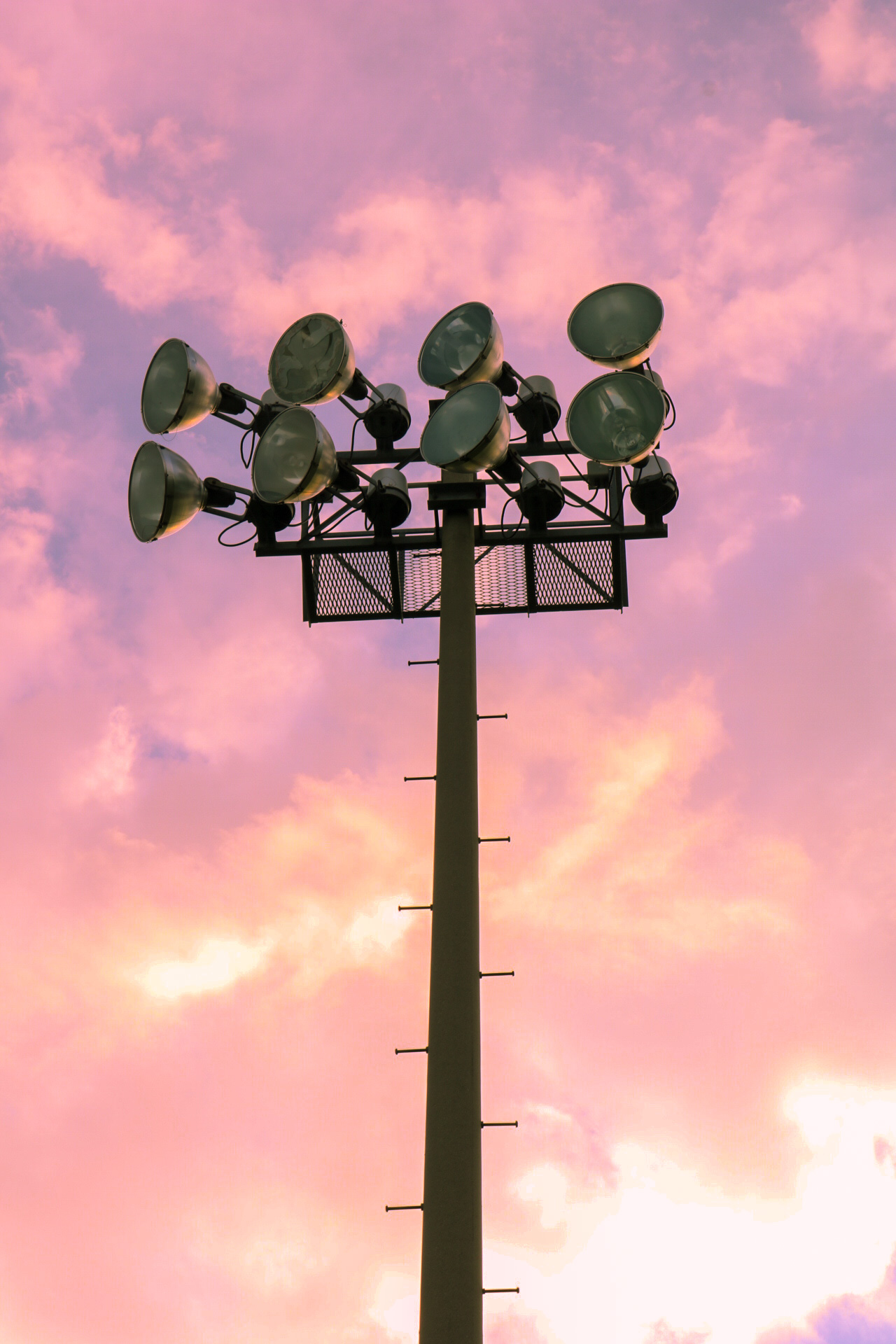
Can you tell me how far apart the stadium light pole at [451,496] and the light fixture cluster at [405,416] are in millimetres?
14

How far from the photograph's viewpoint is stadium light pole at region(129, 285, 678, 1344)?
813 cm

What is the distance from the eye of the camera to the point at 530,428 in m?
10.8

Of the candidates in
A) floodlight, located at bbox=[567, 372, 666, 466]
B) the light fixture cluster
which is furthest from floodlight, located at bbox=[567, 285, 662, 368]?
floodlight, located at bbox=[567, 372, 666, 466]

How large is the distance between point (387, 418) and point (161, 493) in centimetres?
198

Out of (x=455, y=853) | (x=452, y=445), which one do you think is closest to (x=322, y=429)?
(x=452, y=445)

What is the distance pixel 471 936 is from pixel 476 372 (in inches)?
169

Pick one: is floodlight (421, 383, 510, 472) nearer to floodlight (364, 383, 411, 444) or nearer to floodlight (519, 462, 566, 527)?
floodlight (519, 462, 566, 527)

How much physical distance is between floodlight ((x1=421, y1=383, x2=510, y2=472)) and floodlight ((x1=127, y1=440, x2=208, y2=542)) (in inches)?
79.4

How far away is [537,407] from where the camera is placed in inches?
422

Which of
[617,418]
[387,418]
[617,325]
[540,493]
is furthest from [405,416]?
[617,418]

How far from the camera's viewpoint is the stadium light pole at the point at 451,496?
8.13m

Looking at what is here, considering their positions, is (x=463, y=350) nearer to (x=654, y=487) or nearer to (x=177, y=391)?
(x=654, y=487)

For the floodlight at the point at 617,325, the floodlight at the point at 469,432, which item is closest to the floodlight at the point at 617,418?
the floodlight at the point at 469,432

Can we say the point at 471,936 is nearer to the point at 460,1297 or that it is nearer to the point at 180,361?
the point at 460,1297
